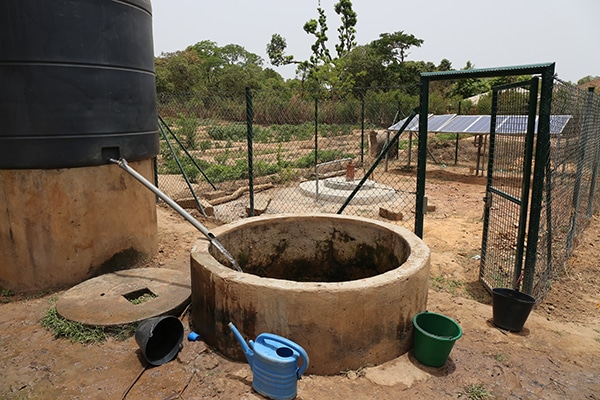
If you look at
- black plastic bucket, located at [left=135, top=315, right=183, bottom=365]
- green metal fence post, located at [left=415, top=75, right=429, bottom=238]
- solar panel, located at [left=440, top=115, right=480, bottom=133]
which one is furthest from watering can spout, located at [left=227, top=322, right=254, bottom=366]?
solar panel, located at [left=440, top=115, right=480, bottom=133]

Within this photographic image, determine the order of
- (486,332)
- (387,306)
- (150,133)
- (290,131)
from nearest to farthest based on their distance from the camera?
(387,306)
(486,332)
(150,133)
(290,131)

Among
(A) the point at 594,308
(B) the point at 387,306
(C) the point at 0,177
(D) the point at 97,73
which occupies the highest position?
(D) the point at 97,73

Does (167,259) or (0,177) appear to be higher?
(0,177)

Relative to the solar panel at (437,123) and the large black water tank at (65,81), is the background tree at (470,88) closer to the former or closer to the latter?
the solar panel at (437,123)

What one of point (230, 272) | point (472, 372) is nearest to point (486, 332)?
point (472, 372)

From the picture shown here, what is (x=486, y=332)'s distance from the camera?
3656 mm

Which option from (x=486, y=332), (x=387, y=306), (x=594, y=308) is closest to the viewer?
(x=387, y=306)

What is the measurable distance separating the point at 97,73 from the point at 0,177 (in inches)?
54.1

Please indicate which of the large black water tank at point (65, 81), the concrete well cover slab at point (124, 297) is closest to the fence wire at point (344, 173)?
the large black water tank at point (65, 81)

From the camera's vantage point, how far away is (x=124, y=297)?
391 centimetres

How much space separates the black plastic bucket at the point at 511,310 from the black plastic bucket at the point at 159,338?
275cm

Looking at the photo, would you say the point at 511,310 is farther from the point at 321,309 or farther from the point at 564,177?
the point at 564,177

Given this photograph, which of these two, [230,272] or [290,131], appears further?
[290,131]

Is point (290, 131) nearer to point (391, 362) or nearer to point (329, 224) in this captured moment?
point (329, 224)
